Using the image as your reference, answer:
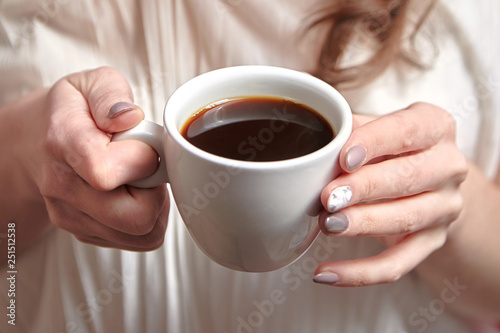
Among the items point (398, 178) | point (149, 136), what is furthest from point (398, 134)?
point (149, 136)

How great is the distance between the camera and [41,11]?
889mm

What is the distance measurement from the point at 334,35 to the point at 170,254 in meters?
0.46

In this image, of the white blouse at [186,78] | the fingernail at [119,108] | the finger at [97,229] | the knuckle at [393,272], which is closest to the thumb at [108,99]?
the fingernail at [119,108]

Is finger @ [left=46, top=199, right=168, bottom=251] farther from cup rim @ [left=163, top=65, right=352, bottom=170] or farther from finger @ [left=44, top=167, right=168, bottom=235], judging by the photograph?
cup rim @ [left=163, top=65, right=352, bottom=170]

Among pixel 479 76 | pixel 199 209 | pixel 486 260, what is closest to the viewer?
pixel 199 209

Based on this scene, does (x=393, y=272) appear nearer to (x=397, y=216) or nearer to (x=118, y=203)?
(x=397, y=216)

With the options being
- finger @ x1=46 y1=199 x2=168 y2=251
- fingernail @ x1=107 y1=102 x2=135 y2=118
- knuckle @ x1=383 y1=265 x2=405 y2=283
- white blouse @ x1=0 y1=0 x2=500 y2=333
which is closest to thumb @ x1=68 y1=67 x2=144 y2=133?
fingernail @ x1=107 y1=102 x2=135 y2=118

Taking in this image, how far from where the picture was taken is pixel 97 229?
2.15 feet

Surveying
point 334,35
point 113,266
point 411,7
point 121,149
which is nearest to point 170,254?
point 113,266

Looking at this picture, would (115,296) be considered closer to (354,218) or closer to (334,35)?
(354,218)

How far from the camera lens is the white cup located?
18.5 inches

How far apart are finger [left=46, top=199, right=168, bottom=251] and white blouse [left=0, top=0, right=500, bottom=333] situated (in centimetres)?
15

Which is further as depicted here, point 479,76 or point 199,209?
point 479,76

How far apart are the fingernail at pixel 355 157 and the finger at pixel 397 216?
0.06 m
